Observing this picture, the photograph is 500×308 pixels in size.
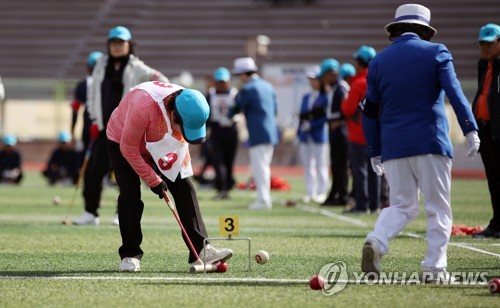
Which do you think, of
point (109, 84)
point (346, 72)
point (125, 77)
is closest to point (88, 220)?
point (109, 84)

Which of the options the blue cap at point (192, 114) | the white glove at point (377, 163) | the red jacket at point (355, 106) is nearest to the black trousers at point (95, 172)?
the red jacket at point (355, 106)

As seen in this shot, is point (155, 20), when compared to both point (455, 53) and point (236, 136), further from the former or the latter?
point (236, 136)

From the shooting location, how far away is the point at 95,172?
12344 mm

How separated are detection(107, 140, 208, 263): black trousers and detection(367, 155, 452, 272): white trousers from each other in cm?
145

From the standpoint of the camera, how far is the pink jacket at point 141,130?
7801 mm

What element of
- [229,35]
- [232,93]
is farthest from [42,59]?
[232,93]

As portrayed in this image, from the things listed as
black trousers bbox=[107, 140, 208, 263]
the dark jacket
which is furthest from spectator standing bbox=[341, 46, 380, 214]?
black trousers bbox=[107, 140, 208, 263]

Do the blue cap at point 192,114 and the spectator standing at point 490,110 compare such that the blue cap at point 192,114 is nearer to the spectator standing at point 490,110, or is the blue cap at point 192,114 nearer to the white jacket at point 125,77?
the white jacket at point 125,77

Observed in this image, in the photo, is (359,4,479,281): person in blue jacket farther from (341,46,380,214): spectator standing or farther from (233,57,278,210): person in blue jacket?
(233,57,278,210): person in blue jacket

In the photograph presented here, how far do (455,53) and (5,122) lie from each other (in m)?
16.0

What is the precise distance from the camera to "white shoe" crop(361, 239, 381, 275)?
7285 mm

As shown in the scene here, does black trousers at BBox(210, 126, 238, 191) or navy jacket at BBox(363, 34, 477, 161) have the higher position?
navy jacket at BBox(363, 34, 477, 161)

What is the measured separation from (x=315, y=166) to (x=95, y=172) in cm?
708

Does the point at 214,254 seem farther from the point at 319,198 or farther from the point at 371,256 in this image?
the point at 319,198
